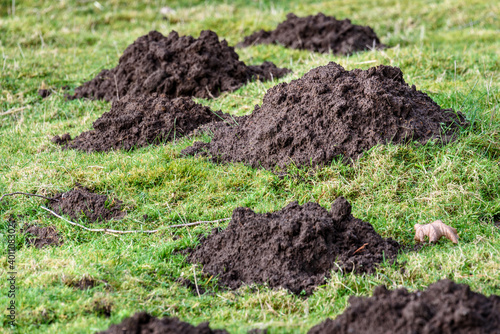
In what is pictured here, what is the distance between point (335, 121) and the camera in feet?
17.5

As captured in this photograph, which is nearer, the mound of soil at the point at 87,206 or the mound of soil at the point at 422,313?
the mound of soil at the point at 422,313

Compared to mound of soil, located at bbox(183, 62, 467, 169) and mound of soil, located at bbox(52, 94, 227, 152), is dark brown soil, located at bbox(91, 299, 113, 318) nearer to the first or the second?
mound of soil, located at bbox(183, 62, 467, 169)

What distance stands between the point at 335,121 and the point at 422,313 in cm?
270

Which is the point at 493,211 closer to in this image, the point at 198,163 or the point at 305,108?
the point at 305,108

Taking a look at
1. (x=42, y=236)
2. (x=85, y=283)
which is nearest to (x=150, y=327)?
(x=85, y=283)

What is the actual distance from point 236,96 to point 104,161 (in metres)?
2.34

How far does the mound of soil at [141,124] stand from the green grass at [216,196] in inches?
9.1

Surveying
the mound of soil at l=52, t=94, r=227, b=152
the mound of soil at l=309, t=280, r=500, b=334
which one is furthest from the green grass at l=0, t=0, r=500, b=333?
the mound of soil at l=309, t=280, r=500, b=334

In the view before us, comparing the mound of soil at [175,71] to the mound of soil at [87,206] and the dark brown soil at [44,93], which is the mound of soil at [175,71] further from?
the mound of soil at [87,206]

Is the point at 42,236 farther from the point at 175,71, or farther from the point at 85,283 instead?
the point at 175,71

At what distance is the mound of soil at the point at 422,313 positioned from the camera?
113 inches

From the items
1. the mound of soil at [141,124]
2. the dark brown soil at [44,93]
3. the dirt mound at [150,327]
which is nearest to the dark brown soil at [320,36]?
the mound of soil at [141,124]

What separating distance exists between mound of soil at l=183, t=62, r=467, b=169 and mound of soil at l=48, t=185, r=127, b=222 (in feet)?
3.68

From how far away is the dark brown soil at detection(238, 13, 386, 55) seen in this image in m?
9.23
